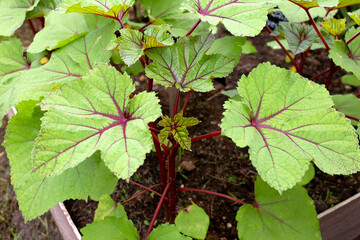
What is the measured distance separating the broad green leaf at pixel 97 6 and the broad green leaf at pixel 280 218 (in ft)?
2.58

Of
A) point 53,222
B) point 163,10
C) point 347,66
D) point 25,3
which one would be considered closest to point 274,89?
point 347,66

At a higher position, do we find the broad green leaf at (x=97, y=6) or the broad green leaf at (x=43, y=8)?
the broad green leaf at (x=97, y=6)

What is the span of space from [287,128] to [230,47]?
0.45 meters

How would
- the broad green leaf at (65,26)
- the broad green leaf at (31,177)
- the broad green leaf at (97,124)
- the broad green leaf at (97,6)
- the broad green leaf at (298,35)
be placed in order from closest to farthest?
the broad green leaf at (97,124) → the broad green leaf at (97,6) → the broad green leaf at (31,177) → the broad green leaf at (298,35) → the broad green leaf at (65,26)

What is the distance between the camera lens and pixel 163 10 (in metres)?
1.35

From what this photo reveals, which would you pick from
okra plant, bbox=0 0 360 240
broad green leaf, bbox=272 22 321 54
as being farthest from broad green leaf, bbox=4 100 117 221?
broad green leaf, bbox=272 22 321 54

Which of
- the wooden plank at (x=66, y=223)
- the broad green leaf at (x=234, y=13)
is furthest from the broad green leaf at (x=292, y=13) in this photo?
the wooden plank at (x=66, y=223)

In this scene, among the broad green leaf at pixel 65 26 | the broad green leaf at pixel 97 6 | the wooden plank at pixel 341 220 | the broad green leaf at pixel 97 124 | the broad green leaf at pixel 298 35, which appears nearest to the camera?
the broad green leaf at pixel 97 124

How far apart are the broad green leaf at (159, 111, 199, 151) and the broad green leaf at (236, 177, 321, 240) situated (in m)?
0.41

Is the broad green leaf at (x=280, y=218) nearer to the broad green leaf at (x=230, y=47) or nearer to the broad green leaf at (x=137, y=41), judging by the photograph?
the broad green leaf at (x=230, y=47)

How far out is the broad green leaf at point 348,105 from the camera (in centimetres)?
134

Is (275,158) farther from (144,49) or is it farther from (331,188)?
(331,188)

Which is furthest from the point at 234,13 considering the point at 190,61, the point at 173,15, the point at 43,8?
the point at 43,8

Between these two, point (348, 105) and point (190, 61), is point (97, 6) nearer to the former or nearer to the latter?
point (190, 61)
